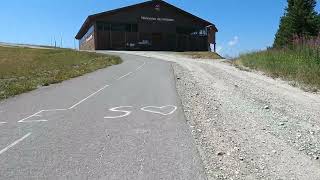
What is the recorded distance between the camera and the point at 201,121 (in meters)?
11.2

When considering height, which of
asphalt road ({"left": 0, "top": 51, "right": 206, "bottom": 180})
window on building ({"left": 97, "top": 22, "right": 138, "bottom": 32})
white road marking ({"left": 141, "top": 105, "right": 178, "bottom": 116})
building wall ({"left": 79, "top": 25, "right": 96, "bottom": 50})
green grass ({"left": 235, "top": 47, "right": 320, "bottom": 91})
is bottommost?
asphalt road ({"left": 0, "top": 51, "right": 206, "bottom": 180})

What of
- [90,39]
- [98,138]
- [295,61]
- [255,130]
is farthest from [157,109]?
[90,39]

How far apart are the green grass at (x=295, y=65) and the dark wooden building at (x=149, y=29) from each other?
39248mm

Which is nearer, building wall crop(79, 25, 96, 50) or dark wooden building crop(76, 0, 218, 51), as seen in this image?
dark wooden building crop(76, 0, 218, 51)

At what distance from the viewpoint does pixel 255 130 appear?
9969 millimetres

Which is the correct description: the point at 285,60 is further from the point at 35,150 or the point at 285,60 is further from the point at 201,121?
the point at 35,150

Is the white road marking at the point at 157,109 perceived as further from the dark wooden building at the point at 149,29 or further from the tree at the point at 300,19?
the dark wooden building at the point at 149,29

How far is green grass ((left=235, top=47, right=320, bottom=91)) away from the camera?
1803cm

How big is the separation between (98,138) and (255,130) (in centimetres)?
307

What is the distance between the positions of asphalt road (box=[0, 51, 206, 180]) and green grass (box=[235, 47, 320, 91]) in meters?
5.12

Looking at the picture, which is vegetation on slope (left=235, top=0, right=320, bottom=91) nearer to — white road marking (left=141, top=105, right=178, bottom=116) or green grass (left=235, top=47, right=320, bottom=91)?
green grass (left=235, top=47, right=320, bottom=91)

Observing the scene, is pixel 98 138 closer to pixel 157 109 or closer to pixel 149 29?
pixel 157 109

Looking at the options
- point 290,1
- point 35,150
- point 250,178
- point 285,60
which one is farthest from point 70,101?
point 290,1

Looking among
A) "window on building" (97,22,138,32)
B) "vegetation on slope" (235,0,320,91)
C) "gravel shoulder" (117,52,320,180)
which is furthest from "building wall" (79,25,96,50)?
"gravel shoulder" (117,52,320,180)
